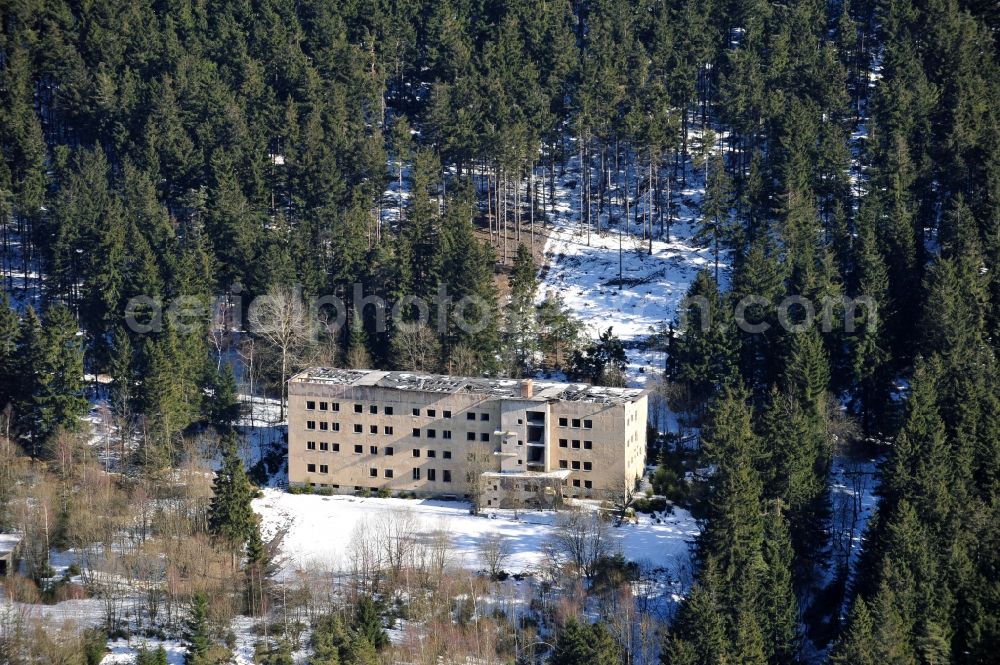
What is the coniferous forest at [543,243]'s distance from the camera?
76.0 metres

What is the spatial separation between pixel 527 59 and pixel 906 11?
30.8 metres

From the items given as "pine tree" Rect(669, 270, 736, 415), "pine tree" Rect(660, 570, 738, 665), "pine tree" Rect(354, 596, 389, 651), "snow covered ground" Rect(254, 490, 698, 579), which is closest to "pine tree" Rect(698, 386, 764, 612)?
"pine tree" Rect(660, 570, 738, 665)

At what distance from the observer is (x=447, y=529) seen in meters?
83.1

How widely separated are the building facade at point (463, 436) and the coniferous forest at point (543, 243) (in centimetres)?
442

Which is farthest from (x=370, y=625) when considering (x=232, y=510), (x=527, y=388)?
(x=527, y=388)

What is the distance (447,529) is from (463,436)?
21.5 ft

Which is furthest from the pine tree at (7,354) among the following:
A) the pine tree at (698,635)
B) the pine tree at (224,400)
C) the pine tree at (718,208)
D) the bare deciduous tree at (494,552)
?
the pine tree at (718,208)

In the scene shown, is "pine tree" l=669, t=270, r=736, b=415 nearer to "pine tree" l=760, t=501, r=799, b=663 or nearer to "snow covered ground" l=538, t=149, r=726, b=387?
"snow covered ground" l=538, t=149, r=726, b=387

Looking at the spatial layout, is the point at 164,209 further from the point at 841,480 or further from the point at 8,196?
the point at 841,480

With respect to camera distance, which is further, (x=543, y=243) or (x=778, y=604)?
(x=543, y=243)

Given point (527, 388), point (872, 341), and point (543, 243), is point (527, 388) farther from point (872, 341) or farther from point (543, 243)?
point (543, 243)

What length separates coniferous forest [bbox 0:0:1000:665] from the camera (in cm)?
7600

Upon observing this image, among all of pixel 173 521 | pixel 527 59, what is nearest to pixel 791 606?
pixel 173 521

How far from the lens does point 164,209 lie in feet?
353
